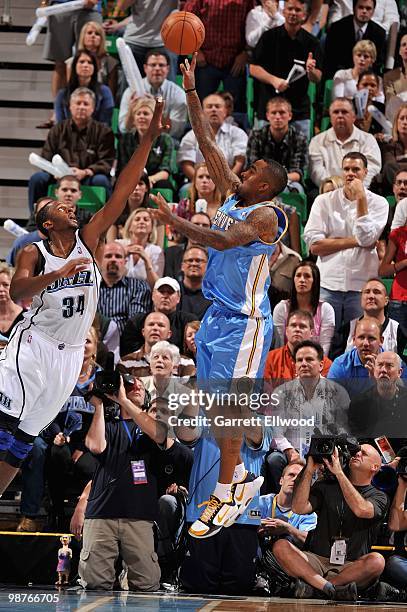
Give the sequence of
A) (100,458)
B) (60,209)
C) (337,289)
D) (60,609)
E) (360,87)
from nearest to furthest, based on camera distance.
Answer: (60,609), (60,209), (100,458), (337,289), (360,87)

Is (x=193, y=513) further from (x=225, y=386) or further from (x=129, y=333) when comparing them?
(x=129, y=333)

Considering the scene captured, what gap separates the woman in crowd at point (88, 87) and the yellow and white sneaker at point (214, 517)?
656 cm

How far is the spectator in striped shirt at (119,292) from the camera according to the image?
33.6 ft

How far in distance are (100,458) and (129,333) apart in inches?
75.3

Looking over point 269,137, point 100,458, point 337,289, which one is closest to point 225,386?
point 100,458

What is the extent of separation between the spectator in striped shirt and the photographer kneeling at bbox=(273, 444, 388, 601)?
3.07 metres

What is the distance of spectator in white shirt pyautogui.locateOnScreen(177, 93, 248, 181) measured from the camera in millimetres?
11766

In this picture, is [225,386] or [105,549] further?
[105,549]

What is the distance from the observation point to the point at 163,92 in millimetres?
12461

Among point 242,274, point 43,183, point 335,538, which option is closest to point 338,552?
point 335,538

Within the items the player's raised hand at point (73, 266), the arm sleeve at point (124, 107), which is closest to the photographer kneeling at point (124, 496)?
the player's raised hand at point (73, 266)

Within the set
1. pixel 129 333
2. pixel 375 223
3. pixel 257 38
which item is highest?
pixel 257 38

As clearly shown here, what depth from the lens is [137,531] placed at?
791cm

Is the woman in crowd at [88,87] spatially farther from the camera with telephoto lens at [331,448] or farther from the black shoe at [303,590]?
the black shoe at [303,590]
